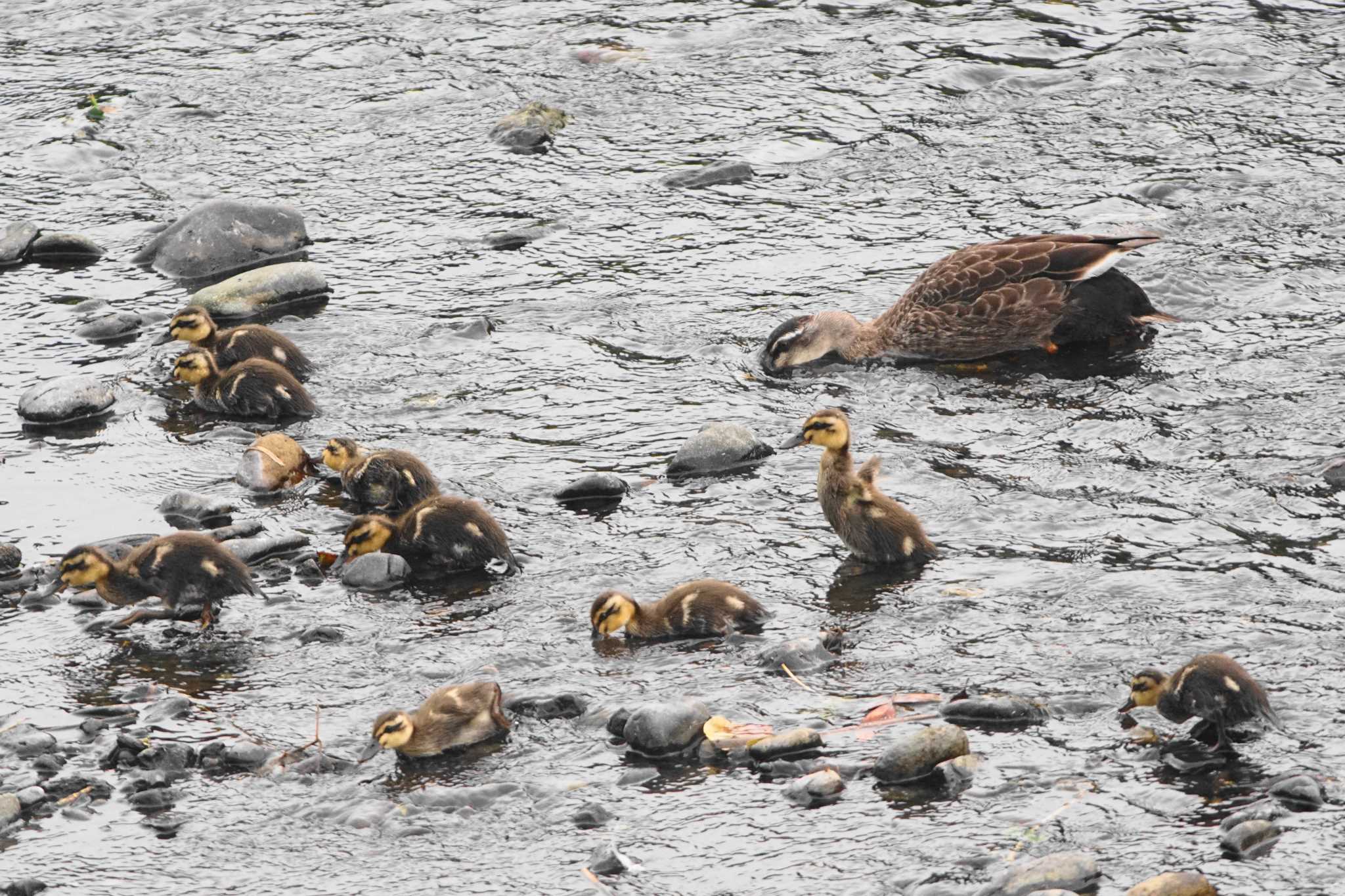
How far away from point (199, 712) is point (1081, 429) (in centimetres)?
500

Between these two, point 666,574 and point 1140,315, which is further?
point 1140,315

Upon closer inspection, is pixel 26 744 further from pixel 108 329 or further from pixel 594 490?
pixel 108 329

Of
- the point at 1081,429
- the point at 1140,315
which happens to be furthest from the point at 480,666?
the point at 1140,315

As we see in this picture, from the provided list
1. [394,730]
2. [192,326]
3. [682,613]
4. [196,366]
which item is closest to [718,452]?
[682,613]

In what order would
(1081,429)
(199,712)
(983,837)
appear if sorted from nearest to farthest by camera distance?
(983,837) → (199,712) → (1081,429)

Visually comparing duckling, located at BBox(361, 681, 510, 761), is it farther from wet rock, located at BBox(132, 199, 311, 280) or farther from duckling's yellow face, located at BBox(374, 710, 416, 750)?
wet rock, located at BBox(132, 199, 311, 280)

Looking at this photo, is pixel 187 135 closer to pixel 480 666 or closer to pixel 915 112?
pixel 915 112

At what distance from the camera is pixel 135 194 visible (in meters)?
14.2

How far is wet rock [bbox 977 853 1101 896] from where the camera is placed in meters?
5.93

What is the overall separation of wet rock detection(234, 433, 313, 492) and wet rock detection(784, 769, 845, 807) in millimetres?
4127

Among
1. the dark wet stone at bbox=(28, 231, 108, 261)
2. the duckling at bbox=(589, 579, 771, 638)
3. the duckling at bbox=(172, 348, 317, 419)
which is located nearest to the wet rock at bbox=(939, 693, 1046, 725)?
the duckling at bbox=(589, 579, 771, 638)

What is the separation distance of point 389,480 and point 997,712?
3704mm

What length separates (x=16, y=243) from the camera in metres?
Answer: 13.1

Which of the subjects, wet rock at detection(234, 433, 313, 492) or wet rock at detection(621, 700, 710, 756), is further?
wet rock at detection(234, 433, 313, 492)
